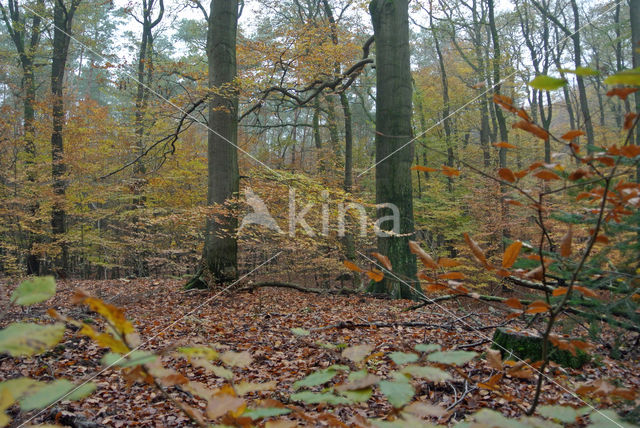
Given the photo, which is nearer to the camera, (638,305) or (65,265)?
(638,305)

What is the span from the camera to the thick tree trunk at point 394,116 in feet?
21.3

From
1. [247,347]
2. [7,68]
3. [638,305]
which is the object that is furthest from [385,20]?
[7,68]

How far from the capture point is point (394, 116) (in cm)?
655

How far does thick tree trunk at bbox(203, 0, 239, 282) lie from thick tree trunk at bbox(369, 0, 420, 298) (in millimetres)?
2745

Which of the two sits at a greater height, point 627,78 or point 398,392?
point 627,78

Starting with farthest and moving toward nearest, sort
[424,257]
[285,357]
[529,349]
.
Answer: [285,357] < [529,349] < [424,257]

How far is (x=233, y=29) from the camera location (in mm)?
7391

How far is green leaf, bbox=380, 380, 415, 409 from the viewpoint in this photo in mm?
723

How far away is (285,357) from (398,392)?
2.94 m

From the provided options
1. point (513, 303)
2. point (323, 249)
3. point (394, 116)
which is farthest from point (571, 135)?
point (323, 249)

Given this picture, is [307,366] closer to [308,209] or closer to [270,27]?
[308,209]

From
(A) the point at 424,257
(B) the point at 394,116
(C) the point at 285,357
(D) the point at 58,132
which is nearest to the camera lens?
(A) the point at 424,257

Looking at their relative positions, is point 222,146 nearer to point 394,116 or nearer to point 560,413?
point 394,116

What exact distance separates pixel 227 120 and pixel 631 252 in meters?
6.72
